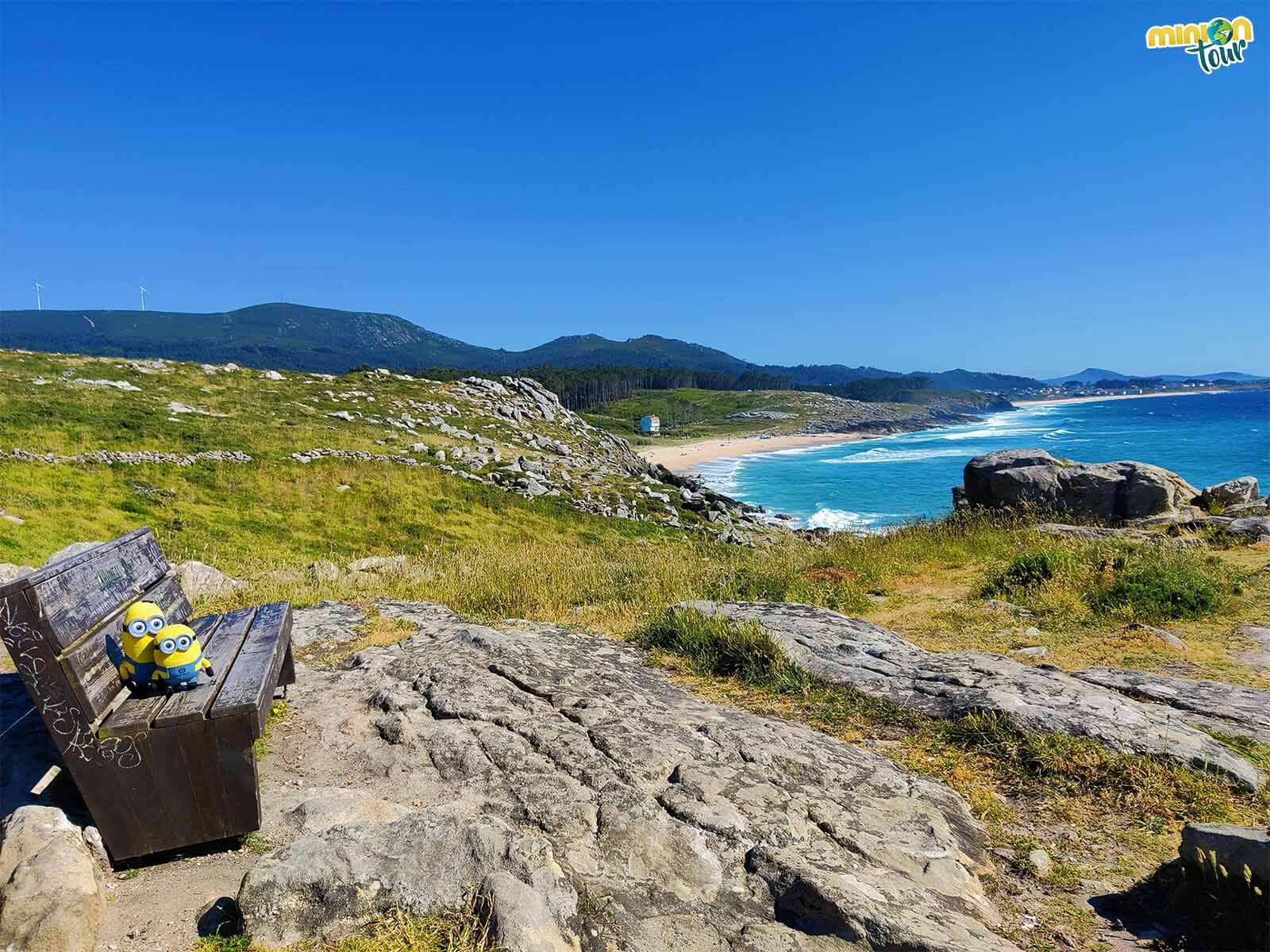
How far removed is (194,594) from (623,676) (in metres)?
6.71

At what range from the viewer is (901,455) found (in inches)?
3799

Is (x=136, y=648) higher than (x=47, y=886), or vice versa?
(x=136, y=648)

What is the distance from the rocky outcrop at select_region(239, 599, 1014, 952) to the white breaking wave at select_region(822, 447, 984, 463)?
88.6 meters

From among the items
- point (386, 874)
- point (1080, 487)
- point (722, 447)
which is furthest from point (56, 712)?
point (722, 447)

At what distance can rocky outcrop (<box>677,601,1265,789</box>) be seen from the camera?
16.2 feet

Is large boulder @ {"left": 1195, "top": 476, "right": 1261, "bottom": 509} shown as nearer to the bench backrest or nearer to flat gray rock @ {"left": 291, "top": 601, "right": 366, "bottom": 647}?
flat gray rock @ {"left": 291, "top": 601, "right": 366, "bottom": 647}

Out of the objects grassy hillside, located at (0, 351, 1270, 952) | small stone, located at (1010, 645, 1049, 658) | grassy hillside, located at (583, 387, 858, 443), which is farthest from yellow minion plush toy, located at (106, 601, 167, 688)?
grassy hillside, located at (583, 387, 858, 443)

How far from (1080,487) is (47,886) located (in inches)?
738

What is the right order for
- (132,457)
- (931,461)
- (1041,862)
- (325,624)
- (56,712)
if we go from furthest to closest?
(931,461) → (132,457) → (325,624) → (1041,862) → (56,712)

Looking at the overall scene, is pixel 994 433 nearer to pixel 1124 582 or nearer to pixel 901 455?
pixel 901 455

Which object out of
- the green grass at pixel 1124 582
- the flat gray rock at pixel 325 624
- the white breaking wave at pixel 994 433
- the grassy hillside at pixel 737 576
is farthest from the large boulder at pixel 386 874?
the white breaking wave at pixel 994 433

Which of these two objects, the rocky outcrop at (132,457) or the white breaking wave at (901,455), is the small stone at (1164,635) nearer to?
the rocky outcrop at (132,457)

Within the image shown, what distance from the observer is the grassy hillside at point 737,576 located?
14.6 ft

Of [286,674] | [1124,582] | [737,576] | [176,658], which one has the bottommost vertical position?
[737,576]
